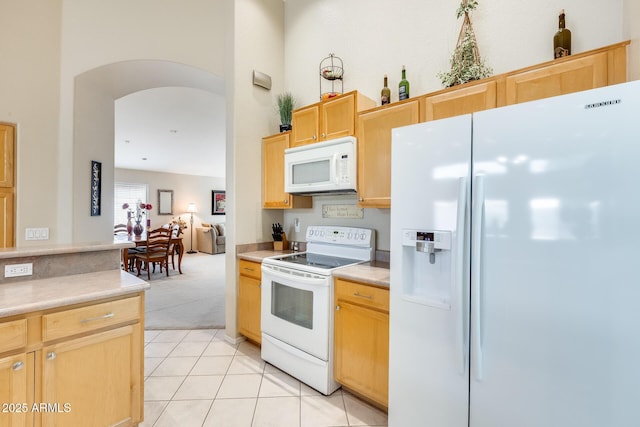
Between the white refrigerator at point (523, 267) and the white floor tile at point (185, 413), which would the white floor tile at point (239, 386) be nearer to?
the white floor tile at point (185, 413)

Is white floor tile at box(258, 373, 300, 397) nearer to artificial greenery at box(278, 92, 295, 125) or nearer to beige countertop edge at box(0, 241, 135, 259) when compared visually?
beige countertop edge at box(0, 241, 135, 259)

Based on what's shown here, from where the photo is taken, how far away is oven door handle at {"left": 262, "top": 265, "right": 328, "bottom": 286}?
2152 mm

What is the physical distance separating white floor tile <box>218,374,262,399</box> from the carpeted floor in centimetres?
122

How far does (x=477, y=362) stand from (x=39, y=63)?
4.36 meters

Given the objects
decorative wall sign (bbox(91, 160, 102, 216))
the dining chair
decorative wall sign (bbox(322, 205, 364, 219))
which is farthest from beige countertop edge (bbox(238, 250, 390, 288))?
the dining chair

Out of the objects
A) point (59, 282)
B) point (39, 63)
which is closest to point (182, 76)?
point (39, 63)

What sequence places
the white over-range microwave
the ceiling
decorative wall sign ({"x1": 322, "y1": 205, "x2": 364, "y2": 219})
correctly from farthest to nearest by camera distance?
the ceiling → decorative wall sign ({"x1": 322, "y1": 205, "x2": 364, "y2": 219}) → the white over-range microwave

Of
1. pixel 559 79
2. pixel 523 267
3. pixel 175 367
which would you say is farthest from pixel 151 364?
pixel 559 79

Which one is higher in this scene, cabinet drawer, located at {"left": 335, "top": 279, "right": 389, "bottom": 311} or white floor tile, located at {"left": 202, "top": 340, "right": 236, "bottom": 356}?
cabinet drawer, located at {"left": 335, "top": 279, "right": 389, "bottom": 311}

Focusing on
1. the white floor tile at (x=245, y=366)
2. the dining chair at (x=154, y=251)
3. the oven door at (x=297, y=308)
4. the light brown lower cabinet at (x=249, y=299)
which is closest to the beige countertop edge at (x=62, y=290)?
the oven door at (x=297, y=308)

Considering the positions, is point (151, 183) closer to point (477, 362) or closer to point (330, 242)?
point (330, 242)

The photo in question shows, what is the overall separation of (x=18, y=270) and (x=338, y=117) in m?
2.46

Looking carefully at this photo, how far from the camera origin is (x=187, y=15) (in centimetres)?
314

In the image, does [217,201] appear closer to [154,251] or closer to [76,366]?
[154,251]
